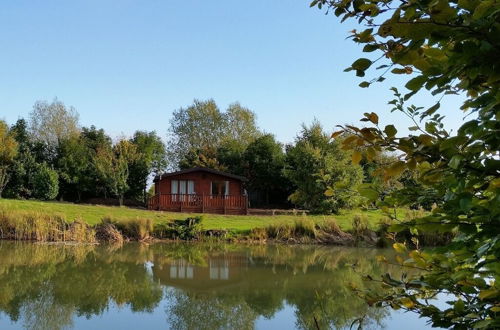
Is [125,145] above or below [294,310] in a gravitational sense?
above

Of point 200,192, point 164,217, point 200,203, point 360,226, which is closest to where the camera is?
point 360,226

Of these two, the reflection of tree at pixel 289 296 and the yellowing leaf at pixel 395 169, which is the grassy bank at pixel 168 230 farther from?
the yellowing leaf at pixel 395 169

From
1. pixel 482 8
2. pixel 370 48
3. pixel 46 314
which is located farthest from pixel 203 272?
pixel 482 8

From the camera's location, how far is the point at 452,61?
3.02 feet

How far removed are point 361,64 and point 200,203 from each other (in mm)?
24853

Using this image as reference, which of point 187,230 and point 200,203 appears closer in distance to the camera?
point 187,230

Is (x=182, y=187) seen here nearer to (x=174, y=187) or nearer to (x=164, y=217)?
(x=174, y=187)

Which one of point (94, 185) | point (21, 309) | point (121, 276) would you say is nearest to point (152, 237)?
point (121, 276)

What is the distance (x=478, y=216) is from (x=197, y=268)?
1069 centimetres

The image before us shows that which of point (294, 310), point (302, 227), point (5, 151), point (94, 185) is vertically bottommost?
point (294, 310)

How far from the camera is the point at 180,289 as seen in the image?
912 centimetres

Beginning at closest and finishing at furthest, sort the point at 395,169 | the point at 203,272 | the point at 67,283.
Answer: the point at 395,169 < the point at 67,283 < the point at 203,272

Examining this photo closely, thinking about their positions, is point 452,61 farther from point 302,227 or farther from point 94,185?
point 94,185

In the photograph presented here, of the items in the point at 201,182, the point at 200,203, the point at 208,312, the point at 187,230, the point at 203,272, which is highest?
the point at 201,182
